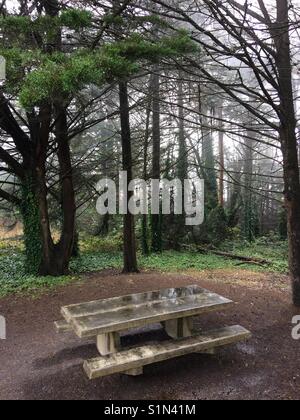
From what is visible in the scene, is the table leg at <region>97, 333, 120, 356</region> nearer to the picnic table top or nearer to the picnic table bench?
the picnic table bench

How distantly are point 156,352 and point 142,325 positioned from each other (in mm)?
343

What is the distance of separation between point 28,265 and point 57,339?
4851 mm

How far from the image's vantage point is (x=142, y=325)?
3541mm

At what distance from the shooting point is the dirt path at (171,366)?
3.19 m

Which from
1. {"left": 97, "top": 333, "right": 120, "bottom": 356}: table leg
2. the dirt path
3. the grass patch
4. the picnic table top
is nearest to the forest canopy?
the grass patch

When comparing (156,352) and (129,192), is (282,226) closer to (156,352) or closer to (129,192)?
(129,192)

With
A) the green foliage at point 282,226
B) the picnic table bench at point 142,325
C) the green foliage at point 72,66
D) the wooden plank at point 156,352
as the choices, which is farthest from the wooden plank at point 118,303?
the green foliage at point 282,226

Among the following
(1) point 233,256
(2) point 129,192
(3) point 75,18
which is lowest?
(1) point 233,256

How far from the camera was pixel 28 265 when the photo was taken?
29.1 ft

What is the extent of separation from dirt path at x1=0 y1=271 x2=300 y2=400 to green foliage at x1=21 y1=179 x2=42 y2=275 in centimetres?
318

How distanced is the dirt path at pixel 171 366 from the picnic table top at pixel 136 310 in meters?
0.55

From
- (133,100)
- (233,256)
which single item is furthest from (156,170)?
(233,256)

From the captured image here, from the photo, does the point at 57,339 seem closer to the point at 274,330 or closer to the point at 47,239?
the point at 274,330
